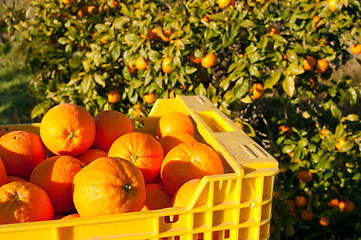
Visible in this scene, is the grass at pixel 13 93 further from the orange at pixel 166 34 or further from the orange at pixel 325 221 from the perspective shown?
the orange at pixel 325 221

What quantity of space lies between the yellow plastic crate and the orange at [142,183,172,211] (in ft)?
0.44

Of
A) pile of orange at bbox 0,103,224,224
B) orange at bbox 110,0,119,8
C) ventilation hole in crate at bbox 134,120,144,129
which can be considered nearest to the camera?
pile of orange at bbox 0,103,224,224

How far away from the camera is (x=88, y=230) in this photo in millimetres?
893

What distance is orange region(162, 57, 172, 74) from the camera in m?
2.27

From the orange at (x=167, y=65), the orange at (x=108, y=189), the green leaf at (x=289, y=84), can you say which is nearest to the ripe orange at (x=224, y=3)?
the orange at (x=167, y=65)

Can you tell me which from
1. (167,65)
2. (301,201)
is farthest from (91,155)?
(301,201)

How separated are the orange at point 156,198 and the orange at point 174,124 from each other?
321mm

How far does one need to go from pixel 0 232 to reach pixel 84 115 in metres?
0.55

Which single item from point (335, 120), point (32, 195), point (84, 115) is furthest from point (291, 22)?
point (32, 195)

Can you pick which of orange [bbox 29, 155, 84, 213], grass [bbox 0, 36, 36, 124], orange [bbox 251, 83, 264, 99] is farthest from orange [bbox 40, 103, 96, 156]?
grass [bbox 0, 36, 36, 124]

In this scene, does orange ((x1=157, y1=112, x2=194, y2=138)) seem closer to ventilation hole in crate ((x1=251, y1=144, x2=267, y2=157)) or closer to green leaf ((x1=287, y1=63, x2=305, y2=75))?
ventilation hole in crate ((x1=251, y1=144, x2=267, y2=157))

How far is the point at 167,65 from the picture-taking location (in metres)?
2.28

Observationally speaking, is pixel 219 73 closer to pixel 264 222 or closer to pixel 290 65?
pixel 290 65

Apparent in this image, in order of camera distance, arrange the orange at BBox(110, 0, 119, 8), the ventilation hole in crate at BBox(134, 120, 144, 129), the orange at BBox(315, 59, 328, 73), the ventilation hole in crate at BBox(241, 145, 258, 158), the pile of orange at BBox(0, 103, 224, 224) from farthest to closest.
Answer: the orange at BBox(110, 0, 119, 8), the orange at BBox(315, 59, 328, 73), the ventilation hole in crate at BBox(134, 120, 144, 129), the ventilation hole in crate at BBox(241, 145, 258, 158), the pile of orange at BBox(0, 103, 224, 224)
